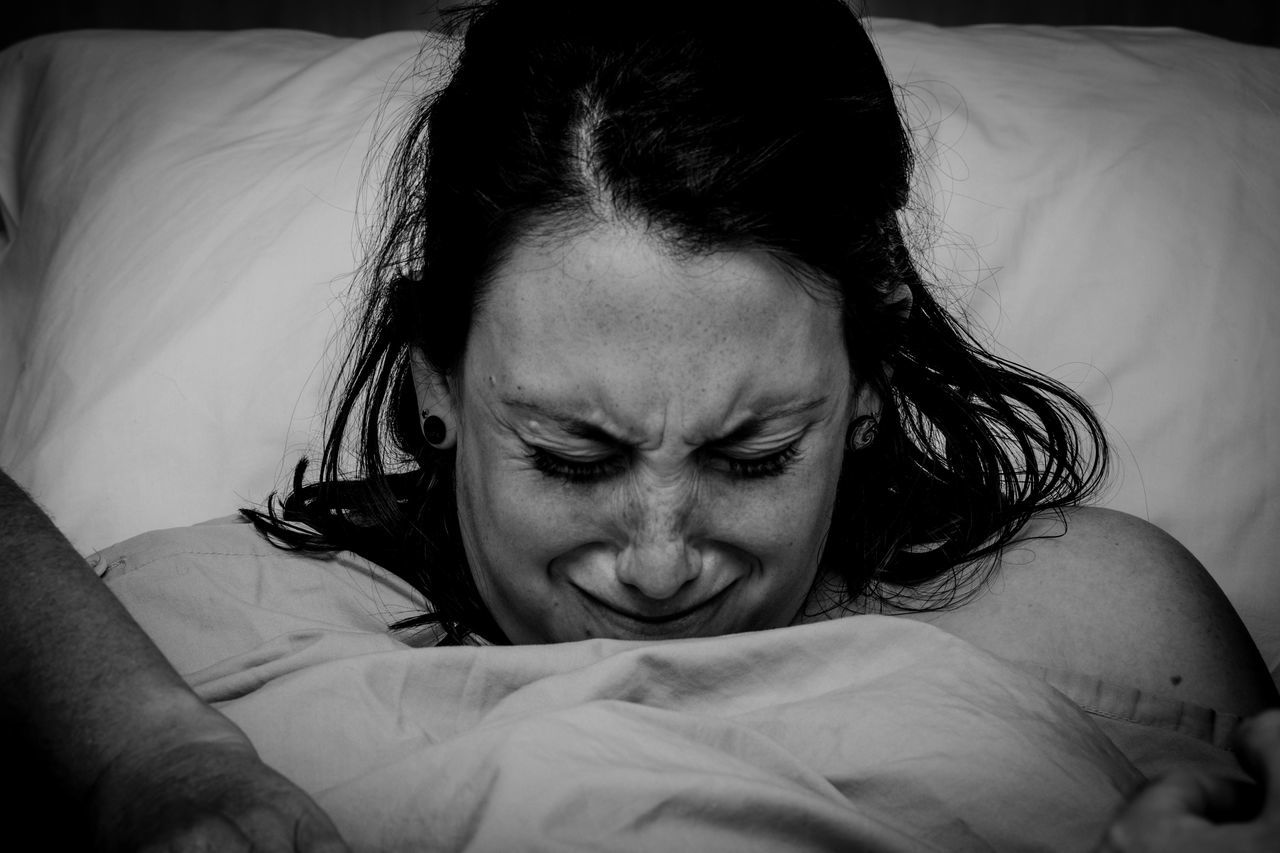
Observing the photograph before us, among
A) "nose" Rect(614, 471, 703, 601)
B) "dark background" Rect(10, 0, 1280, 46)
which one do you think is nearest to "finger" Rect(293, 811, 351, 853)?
"nose" Rect(614, 471, 703, 601)

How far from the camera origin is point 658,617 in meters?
0.92

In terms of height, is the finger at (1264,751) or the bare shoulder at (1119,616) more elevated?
the finger at (1264,751)

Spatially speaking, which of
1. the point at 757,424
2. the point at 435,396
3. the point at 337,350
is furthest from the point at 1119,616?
the point at 337,350

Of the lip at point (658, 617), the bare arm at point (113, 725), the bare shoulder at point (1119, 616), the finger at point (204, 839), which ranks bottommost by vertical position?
the bare shoulder at point (1119, 616)

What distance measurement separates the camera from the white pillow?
1.32m

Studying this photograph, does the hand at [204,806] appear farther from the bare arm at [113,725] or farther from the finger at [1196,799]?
the finger at [1196,799]

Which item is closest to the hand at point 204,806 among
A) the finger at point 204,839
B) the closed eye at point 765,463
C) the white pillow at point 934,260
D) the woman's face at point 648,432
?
the finger at point 204,839

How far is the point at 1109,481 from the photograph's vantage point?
1.31m

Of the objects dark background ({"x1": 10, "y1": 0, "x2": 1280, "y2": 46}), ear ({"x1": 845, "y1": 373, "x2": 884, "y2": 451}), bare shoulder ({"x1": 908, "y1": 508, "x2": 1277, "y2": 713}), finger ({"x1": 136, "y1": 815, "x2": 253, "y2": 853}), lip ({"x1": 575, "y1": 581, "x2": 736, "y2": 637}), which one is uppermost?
dark background ({"x1": 10, "y1": 0, "x2": 1280, "y2": 46})

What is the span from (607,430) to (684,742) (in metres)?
0.24

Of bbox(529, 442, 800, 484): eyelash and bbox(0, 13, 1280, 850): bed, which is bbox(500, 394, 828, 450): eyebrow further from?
bbox(0, 13, 1280, 850): bed

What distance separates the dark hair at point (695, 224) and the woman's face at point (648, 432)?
3 centimetres

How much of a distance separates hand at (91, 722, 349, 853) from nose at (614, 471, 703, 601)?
31 cm

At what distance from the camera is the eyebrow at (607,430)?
86 centimetres
